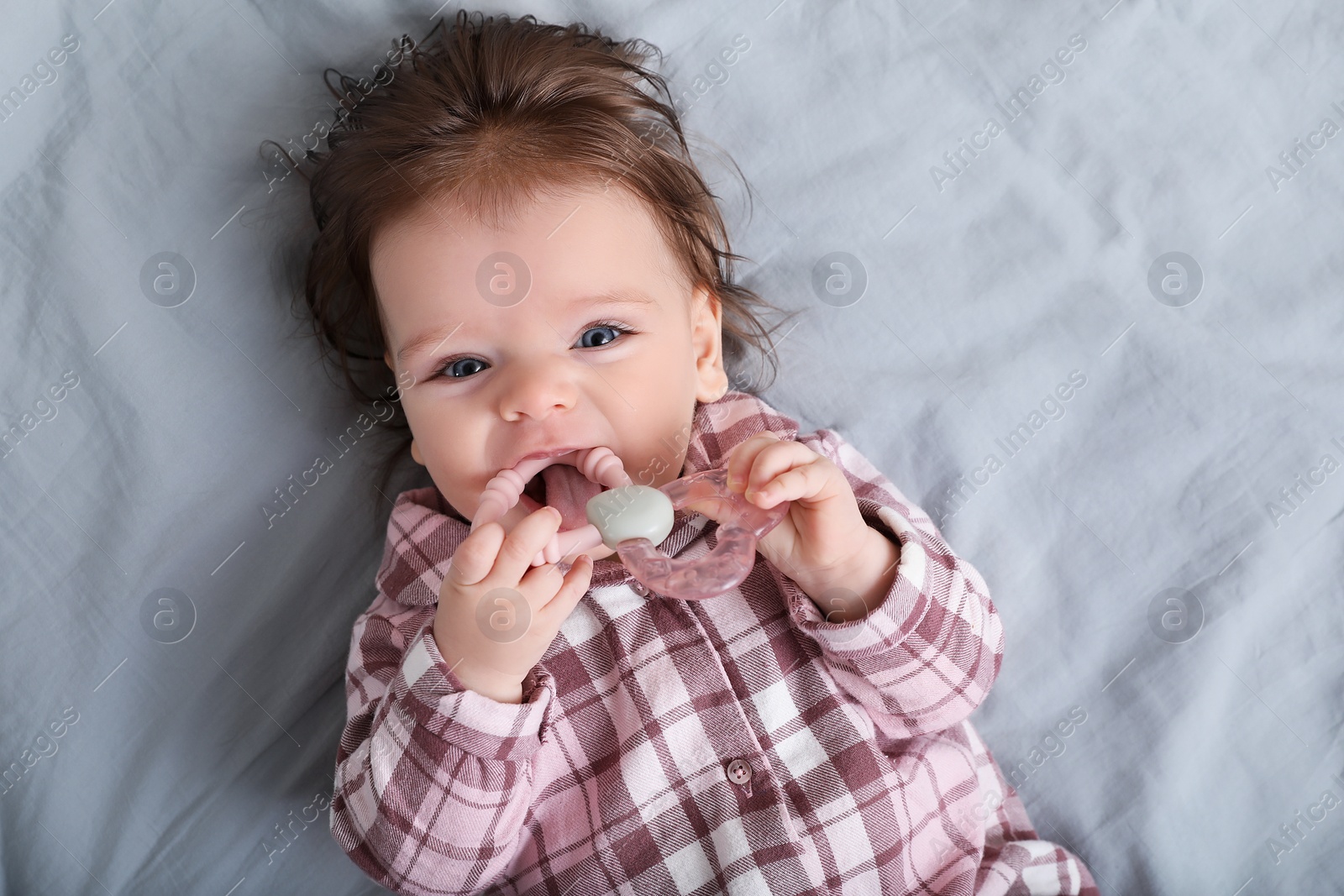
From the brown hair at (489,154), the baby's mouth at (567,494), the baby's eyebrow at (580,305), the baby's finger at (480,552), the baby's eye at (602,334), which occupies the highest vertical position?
the brown hair at (489,154)

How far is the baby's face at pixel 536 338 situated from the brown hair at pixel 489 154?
0.04m

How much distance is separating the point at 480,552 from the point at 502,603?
68mm

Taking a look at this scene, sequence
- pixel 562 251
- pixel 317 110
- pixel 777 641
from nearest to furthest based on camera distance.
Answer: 1. pixel 562 251
2. pixel 777 641
3. pixel 317 110

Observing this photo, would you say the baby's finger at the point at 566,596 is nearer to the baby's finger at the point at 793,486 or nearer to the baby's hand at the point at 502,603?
the baby's hand at the point at 502,603

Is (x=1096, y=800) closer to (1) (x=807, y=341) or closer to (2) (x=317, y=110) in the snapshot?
(1) (x=807, y=341)

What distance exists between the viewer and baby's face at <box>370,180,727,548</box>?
1.14 metres

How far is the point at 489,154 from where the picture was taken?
3.96 feet

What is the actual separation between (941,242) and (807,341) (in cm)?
23

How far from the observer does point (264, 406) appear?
4.71 feet

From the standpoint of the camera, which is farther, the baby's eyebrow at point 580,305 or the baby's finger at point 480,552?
the baby's eyebrow at point 580,305

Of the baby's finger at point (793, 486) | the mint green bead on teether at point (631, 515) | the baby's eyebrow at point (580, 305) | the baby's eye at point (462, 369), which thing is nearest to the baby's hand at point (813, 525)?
the baby's finger at point (793, 486)

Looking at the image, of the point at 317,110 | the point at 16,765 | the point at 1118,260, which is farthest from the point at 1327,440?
the point at 16,765

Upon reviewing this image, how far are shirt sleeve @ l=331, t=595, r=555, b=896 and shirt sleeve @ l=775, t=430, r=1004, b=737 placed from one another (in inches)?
14.1

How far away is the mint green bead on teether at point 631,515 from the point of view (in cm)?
104
